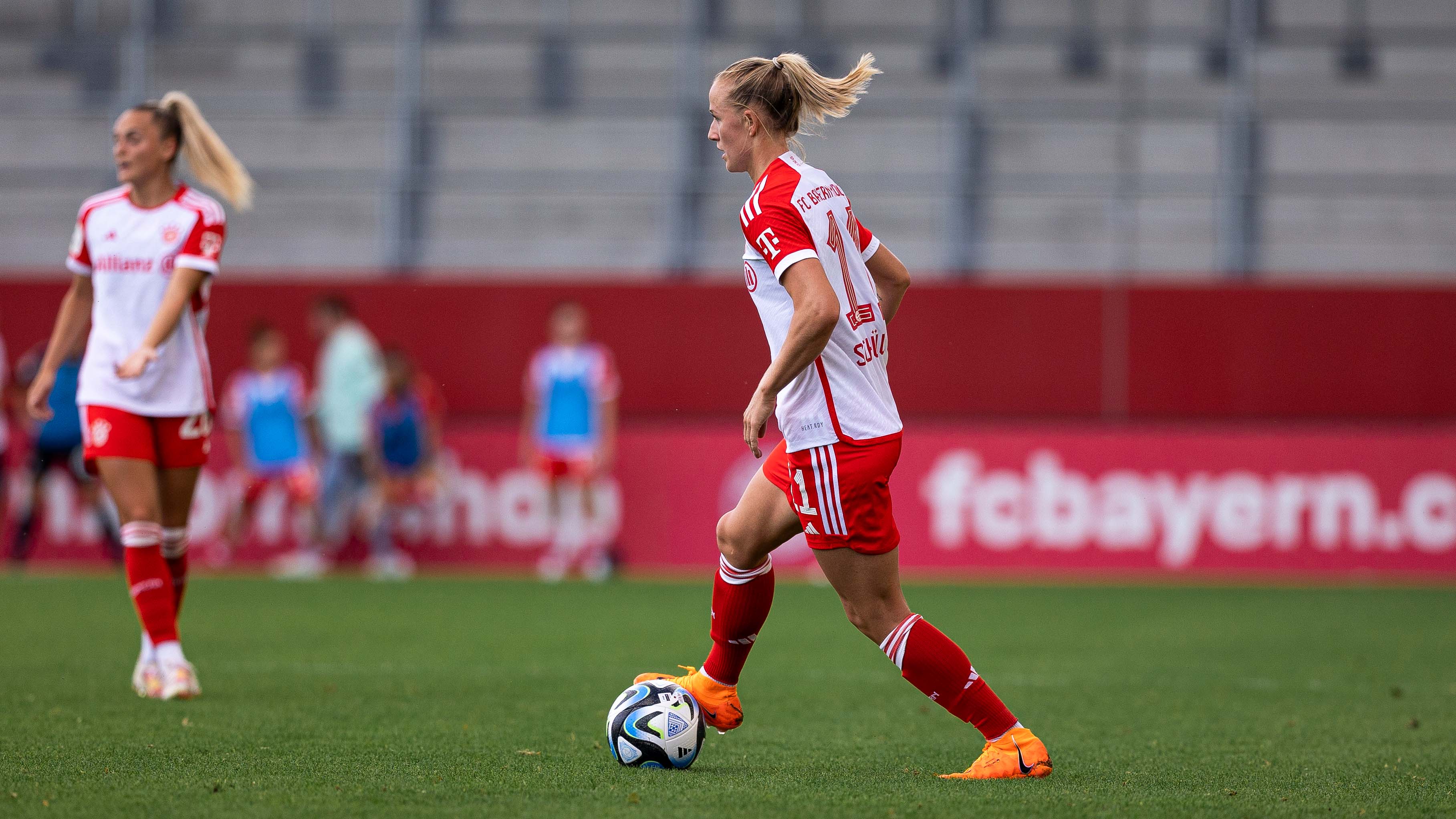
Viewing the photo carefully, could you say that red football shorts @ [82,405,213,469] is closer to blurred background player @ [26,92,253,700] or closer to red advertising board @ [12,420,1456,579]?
blurred background player @ [26,92,253,700]

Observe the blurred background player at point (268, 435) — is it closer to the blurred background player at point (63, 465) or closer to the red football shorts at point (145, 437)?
the blurred background player at point (63, 465)

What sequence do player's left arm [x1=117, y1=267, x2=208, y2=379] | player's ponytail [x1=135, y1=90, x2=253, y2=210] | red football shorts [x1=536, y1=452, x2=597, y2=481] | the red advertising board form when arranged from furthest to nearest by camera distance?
the red advertising board
red football shorts [x1=536, y1=452, x2=597, y2=481]
player's ponytail [x1=135, y1=90, x2=253, y2=210]
player's left arm [x1=117, y1=267, x2=208, y2=379]

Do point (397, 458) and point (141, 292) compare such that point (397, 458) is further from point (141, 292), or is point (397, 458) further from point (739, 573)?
point (739, 573)

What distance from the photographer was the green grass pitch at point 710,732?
4.16 metres

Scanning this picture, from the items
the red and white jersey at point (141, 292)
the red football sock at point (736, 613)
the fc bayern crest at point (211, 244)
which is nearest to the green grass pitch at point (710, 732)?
the red football sock at point (736, 613)

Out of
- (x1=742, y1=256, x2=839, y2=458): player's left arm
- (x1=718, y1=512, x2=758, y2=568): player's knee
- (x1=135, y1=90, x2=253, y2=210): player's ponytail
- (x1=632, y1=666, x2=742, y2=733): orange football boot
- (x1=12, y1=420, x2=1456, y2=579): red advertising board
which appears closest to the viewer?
(x1=742, y1=256, x2=839, y2=458): player's left arm

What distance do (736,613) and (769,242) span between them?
1137mm

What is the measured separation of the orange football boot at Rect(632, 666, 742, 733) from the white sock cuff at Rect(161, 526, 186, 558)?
2.38 m

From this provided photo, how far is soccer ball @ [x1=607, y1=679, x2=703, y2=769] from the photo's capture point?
15.0 ft

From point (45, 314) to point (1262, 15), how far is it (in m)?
12.7

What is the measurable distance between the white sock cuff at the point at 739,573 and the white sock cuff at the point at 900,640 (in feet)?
1.40

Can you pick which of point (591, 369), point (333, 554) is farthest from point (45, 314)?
point (591, 369)

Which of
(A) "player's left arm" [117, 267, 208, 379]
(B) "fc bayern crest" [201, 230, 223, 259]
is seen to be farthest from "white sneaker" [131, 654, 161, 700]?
(B) "fc bayern crest" [201, 230, 223, 259]

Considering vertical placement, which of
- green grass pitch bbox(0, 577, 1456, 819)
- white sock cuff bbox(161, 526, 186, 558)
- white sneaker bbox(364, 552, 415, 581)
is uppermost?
white sock cuff bbox(161, 526, 186, 558)
